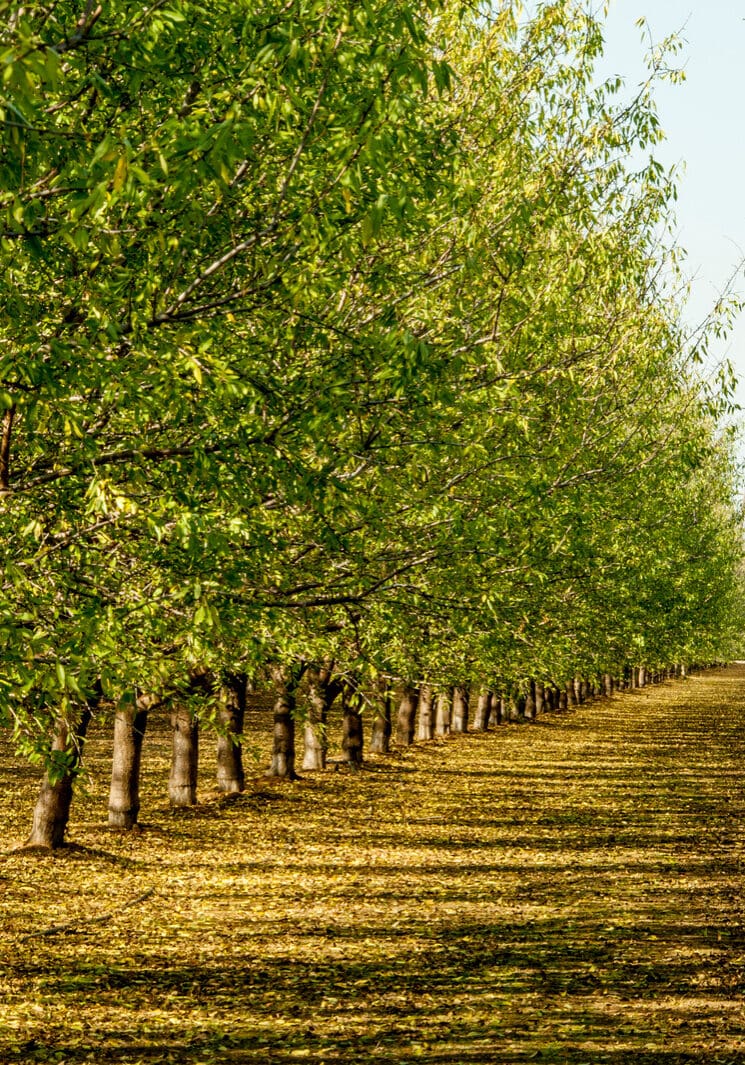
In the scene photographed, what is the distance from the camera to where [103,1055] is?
1136 centimetres

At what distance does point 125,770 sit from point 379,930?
8506 mm

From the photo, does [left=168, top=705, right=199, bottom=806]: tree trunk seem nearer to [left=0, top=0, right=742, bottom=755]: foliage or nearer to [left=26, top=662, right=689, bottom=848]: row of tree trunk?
[left=26, top=662, right=689, bottom=848]: row of tree trunk

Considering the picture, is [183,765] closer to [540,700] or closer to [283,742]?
[283,742]

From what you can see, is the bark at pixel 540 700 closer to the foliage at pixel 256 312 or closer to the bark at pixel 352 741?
the bark at pixel 352 741

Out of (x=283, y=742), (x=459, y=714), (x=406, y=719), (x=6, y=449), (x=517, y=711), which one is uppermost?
(x=6, y=449)

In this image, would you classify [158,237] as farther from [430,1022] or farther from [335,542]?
[430,1022]

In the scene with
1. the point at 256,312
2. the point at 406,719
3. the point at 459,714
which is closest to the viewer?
the point at 256,312

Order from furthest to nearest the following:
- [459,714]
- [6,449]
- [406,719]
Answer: [459,714]
[406,719]
[6,449]

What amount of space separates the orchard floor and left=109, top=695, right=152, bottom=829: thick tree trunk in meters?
0.53

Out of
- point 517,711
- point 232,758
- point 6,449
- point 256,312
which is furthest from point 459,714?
point 6,449

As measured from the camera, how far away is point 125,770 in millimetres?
24016

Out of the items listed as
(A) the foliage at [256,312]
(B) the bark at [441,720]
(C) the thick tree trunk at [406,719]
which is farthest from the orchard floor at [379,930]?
(B) the bark at [441,720]

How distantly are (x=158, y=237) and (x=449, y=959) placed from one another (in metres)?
9.17

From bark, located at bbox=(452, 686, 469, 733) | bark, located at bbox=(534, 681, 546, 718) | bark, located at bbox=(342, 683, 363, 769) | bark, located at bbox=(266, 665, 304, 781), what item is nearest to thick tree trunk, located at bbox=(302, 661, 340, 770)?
bark, located at bbox=(266, 665, 304, 781)
